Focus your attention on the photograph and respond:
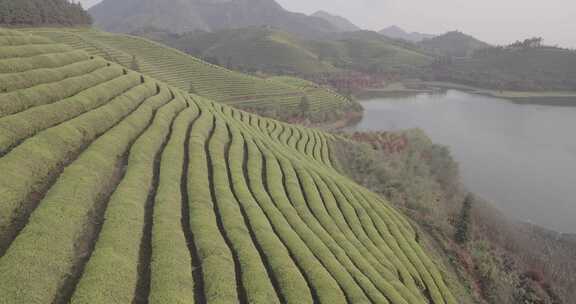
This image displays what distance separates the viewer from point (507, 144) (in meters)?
114

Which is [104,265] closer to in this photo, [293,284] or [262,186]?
[293,284]

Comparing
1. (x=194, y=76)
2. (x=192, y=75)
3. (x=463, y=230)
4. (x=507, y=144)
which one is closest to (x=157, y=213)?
(x=463, y=230)

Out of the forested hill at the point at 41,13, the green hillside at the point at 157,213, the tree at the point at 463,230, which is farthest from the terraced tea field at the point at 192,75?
the tree at the point at 463,230

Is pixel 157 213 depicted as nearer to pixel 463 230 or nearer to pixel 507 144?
pixel 463 230

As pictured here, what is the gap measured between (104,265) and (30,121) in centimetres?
1622

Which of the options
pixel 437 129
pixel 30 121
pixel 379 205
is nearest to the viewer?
pixel 30 121

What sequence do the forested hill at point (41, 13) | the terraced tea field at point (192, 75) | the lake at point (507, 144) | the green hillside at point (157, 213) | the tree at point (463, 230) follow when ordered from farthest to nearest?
the terraced tea field at point (192, 75) → the forested hill at point (41, 13) → the lake at point (507, 144) → the tree at point (463, 230) → the green hillside at point (157, 213)

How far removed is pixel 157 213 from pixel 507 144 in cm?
12252

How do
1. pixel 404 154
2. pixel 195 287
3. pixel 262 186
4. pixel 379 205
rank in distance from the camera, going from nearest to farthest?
pixel 195 287 → pixel 262 186 → pixel 379 205 → pixel 404 154

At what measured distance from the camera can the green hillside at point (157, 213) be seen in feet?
55.4

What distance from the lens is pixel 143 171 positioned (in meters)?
27.2

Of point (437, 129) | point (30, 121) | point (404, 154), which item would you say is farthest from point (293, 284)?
point (437, 129)

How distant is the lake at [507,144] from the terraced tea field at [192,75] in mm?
28728

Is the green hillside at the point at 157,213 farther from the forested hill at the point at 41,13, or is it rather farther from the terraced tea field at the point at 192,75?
the forested hill at the point at 41,13
